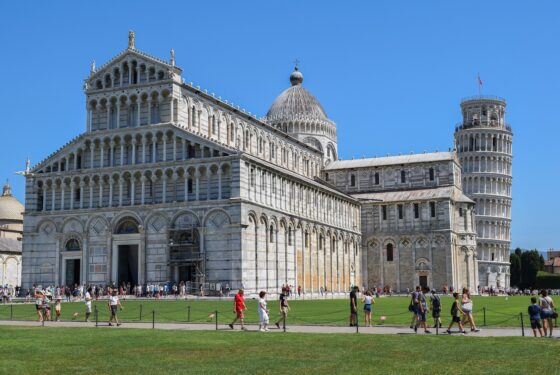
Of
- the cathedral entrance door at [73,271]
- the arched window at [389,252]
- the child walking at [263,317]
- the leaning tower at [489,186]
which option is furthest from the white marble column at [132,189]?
the leaning tower at [489,186]

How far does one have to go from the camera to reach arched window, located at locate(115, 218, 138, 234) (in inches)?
2421

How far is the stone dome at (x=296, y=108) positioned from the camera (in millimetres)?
93938

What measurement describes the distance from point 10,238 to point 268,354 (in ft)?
267

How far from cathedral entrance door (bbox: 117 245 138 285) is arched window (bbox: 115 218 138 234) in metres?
1.44

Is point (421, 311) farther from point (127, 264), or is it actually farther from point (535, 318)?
point (127, 264)

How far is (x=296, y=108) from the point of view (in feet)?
310

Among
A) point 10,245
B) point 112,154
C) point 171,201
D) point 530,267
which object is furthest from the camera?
point 530,267

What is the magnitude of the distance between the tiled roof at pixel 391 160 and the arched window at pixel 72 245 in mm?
38669

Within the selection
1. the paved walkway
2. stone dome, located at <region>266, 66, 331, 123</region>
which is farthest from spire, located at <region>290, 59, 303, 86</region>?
the paved walkway

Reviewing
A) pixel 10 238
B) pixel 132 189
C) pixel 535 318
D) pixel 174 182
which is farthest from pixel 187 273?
pixel 10 238

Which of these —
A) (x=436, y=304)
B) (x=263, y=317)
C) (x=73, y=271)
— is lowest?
(x=263, y=317)

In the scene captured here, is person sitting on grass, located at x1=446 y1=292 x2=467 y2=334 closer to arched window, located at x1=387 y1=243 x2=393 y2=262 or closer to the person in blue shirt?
the person in blue shirt

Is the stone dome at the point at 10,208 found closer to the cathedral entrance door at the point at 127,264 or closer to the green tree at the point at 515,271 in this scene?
the cathedral entrance door at the point at 127,264

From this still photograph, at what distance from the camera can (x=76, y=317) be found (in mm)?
35188
